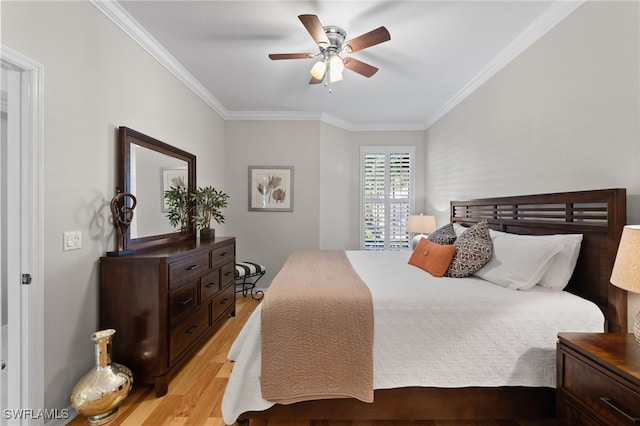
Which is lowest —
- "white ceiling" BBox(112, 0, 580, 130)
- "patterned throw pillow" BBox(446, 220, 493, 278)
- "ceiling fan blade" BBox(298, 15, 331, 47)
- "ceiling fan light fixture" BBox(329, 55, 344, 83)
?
"patterned throw pillow" BBox(446, 220, 493, 278)

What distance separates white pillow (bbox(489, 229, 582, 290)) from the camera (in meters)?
1.79

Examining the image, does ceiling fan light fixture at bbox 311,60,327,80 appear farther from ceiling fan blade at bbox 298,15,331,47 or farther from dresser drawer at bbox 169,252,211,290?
dresser drawer at bbox 169,252,211,290

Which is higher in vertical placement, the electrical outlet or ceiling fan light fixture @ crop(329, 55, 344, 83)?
ceiling fan light fixture @ crop(329, 55, 344, 83)

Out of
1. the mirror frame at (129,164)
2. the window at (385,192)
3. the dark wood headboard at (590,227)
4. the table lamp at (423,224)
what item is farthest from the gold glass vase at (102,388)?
the window at (385,192)

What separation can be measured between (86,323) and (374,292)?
1.89 m

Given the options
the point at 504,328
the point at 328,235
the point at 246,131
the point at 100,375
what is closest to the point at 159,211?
the point at 100,375

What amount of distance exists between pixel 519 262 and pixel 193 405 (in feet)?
7.69

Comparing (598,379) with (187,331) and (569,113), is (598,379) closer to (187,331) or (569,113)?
(569,113)

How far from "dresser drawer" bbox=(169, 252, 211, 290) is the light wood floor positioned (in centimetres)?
73

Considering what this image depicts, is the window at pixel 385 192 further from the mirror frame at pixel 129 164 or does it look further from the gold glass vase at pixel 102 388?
the gold glass vase at pixel 102 388

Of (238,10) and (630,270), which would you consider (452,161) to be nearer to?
(630,270)

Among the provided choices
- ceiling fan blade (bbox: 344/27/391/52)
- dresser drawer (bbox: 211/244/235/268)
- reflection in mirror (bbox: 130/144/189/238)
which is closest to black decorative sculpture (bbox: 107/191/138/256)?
reflection in mirror (bbox: 130/144/189/238)

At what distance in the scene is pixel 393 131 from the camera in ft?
16.0

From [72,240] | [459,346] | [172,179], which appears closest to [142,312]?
[72,240]
